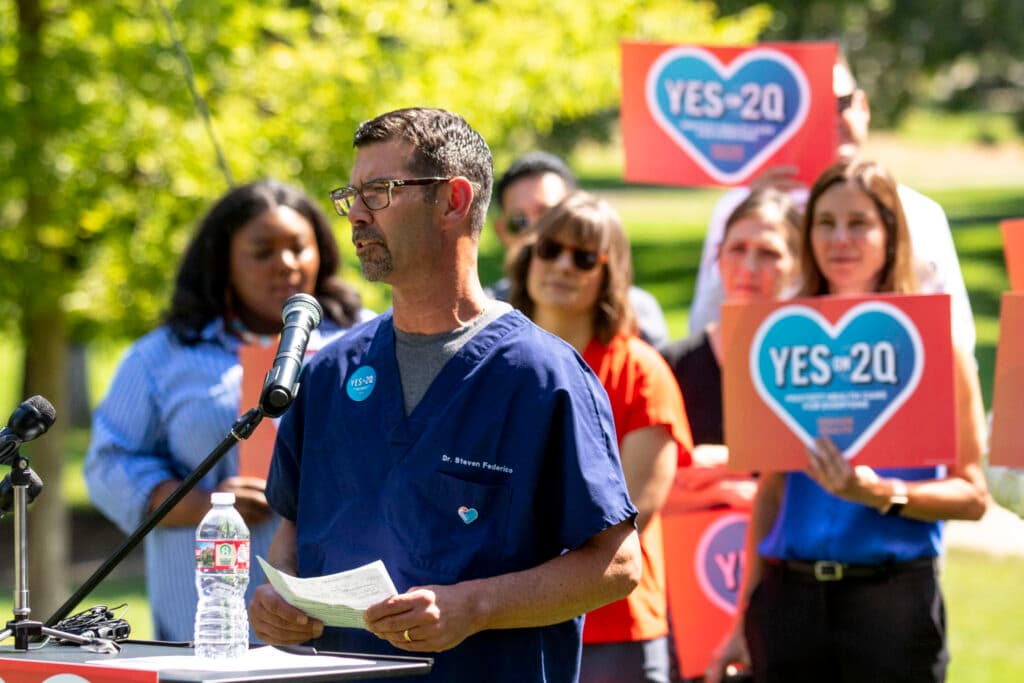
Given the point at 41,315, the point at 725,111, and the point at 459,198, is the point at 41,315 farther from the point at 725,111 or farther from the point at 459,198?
the point at 459,198

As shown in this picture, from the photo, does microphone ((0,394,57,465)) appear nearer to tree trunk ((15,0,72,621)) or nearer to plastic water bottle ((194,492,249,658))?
plastic water bottle ((194,492,249,658))

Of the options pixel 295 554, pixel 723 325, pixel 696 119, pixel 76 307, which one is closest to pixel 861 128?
pixel 696 119

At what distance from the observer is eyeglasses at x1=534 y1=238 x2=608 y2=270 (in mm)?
5273

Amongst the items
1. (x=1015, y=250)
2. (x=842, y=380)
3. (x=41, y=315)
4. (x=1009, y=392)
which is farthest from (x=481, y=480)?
(x=41, y=315)

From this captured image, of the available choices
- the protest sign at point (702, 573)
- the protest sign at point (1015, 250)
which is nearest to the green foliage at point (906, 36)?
the protest sign at point (702, 573)

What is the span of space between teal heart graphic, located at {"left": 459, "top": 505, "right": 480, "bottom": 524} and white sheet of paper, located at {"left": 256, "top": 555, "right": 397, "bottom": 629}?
30 centimetres

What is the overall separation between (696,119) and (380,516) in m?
3.40

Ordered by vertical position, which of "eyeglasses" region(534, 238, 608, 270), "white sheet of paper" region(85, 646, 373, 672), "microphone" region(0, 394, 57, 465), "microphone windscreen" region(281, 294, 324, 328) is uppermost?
"eyeglasses" region(534, 238, 608, 270)

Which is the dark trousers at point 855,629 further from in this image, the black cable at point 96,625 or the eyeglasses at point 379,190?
the black cable at point 96,625

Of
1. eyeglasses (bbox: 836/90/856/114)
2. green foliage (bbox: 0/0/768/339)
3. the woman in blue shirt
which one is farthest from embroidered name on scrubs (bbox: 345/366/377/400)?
green foliage (bbox: 0/0/768/339)

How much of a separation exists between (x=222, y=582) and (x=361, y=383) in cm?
55

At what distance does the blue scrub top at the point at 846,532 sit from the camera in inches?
187

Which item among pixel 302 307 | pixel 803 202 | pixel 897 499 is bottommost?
pixel 897 499

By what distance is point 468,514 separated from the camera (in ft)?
11.0
